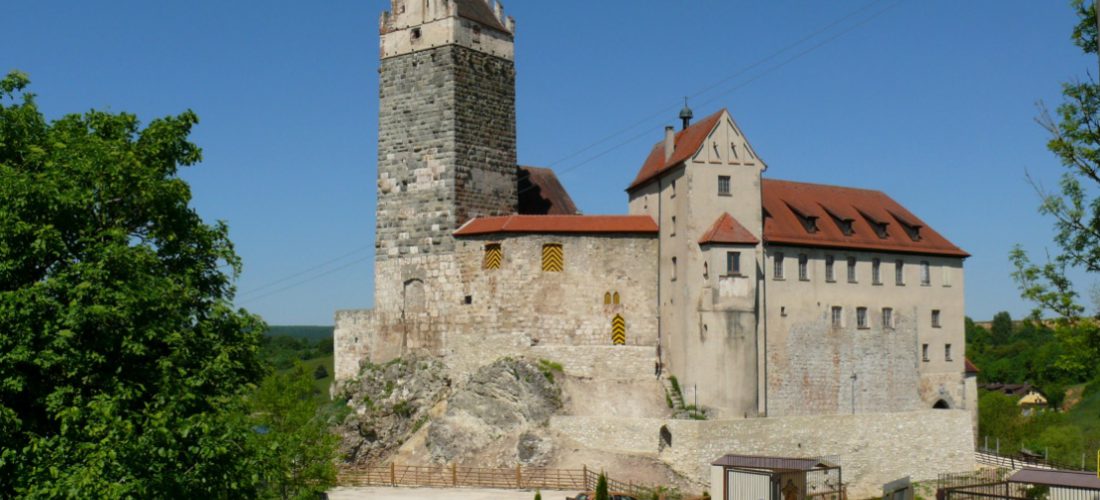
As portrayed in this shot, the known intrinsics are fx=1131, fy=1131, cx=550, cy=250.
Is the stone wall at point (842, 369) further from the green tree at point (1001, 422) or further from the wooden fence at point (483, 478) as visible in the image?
the green tree at point (1001, 422)

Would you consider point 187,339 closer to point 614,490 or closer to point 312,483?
point 312,483

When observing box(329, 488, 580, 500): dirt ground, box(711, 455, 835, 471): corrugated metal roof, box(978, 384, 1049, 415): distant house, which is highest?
box(711, 455, 835, 471): corrugated metal roof

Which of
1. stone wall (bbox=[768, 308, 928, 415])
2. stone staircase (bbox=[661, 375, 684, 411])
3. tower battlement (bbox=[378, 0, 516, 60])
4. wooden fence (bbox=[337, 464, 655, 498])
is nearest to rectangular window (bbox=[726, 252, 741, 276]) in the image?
stone wall (bbox=[768, 308, 928, 415])

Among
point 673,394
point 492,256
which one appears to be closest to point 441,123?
point 492,256

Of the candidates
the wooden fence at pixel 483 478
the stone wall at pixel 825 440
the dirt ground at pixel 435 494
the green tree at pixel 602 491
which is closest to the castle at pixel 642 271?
the stone wall at pixel 825 440

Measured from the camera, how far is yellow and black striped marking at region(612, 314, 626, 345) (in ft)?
155

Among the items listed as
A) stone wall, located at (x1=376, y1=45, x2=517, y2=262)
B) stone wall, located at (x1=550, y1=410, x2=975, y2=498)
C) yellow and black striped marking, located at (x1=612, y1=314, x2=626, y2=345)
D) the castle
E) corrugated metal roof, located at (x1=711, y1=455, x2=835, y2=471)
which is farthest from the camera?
stone wall, located at (x1=376, y1=45, x2=517, y2=262)

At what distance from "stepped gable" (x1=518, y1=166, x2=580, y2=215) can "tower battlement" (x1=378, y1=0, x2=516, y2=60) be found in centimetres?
658

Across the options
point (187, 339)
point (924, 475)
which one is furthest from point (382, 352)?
point (187, 339)

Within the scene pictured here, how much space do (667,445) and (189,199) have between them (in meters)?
24.9

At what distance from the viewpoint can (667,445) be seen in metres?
44.1

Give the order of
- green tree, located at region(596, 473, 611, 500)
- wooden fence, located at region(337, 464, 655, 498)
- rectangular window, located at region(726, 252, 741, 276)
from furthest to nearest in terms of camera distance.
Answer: rectangular window, located at region(726, 252, 741, 276) → wooden fence, located at region(337, 464, 655, 498) → green tree, located at region(596, 473, 611, 500)

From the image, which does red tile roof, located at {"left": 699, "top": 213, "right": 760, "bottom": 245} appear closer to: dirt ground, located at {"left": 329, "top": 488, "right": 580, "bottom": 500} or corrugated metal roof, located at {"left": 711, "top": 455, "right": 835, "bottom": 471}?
corrugated metal roof, located at {"left": 711, "top": 455, "right": 835, "bottom": 471}

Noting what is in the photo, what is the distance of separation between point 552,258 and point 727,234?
7398mm
